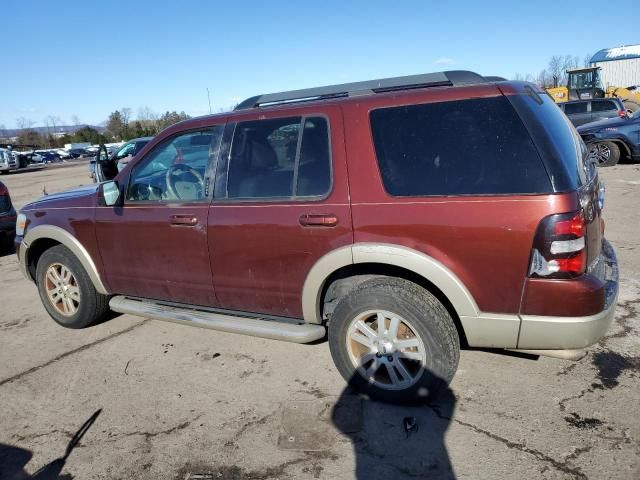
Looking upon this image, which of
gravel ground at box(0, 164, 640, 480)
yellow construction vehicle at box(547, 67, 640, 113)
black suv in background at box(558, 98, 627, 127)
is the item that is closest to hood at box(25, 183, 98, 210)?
gravel ground at box(0, 164, 640, 480)

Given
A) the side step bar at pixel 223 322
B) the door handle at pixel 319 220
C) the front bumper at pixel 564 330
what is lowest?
the side step bar at pixel 223 322

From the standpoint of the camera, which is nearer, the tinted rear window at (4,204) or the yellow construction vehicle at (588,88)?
the tinted rear window at (4,204)

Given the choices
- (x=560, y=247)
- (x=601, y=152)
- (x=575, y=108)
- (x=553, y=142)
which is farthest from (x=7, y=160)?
(x=560, y=247)

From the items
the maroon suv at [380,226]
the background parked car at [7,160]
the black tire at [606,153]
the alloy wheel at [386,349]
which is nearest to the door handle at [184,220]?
the maroon suv at [380,226]

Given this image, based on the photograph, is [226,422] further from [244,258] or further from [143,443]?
[244,258]

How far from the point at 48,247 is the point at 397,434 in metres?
3.64

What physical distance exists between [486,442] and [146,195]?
9.77ft

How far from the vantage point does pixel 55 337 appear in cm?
443

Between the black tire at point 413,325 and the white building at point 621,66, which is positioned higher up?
the white building at point 621,66

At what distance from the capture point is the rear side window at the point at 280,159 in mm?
3064

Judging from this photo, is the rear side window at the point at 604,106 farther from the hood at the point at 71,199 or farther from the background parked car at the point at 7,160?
the background parked car at the point at 7,160

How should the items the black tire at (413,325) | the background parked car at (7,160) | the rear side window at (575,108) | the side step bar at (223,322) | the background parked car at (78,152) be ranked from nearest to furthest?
the black tire at (413,325), the side step bar at (223,322), the rear side window at (575,108), the background parked car at (7,160), the background parked car at (78,152)

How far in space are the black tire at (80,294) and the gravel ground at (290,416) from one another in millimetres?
341

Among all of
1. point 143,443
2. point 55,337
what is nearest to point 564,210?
point 143,443
